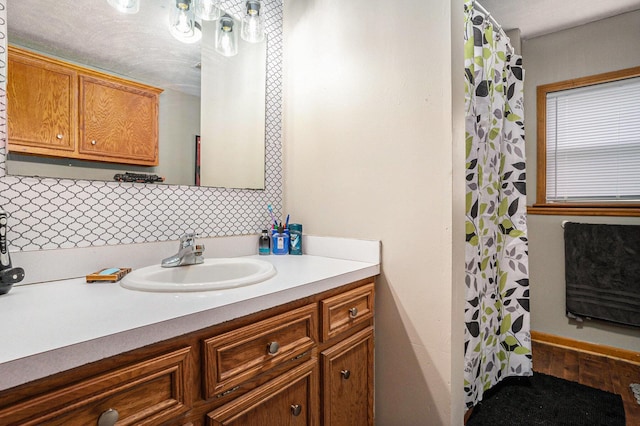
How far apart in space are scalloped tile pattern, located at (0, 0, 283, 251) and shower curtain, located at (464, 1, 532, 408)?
36.3 inches

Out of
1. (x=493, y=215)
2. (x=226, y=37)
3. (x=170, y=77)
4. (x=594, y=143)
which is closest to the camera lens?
(x=170, y=77)

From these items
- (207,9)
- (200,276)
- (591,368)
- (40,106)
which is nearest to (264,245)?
(200,276)

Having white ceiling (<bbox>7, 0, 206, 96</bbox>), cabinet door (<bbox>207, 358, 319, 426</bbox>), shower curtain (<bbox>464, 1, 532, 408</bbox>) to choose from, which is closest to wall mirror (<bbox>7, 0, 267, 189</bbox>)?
white ceiling (<bbox>7, 0, 206, 96</bbox>)

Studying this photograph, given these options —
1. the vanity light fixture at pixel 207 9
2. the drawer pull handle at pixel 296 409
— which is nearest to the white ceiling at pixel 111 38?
the vanity light fixture at pixel 207 9

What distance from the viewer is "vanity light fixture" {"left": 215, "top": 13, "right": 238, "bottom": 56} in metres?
1.44

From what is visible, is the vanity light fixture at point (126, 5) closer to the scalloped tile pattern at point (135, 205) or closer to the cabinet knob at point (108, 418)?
the scalloped tile pattern at point (135, 205)

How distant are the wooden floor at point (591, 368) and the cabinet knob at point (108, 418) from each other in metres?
2.27

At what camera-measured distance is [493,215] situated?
1.77m

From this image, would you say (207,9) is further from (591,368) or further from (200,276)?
(591,368)

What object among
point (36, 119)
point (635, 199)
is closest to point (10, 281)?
point (36, 119)

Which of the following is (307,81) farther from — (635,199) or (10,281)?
(635,199)

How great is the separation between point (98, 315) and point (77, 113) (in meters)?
0.72

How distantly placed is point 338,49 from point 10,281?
1429 millimetres

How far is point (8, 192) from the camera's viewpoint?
932 millimetres
